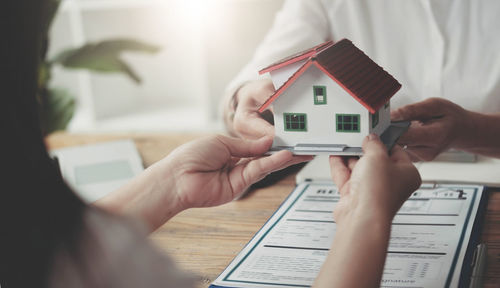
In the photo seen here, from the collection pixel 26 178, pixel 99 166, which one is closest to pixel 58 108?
pixel 99 166

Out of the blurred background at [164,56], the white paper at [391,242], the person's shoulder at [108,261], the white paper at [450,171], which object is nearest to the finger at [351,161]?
the white paper at [391,242]

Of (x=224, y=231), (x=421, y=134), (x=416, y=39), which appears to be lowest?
(x=224, y=231)

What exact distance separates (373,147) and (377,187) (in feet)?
0.34

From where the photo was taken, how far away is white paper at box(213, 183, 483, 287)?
638mm

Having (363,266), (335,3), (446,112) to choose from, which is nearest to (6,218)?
(363,266)

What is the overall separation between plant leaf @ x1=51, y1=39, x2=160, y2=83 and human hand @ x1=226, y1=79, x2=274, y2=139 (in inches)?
31.7

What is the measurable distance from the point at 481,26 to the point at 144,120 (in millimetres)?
1932

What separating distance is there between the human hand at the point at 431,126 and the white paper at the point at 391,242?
0.08m

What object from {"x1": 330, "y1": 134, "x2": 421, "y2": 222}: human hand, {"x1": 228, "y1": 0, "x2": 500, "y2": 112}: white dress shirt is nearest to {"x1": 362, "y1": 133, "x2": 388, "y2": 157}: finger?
{"x1": 330, "y1": 134, "x2": 421, "y2": 222}: human hand

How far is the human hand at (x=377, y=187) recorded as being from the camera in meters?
0.53

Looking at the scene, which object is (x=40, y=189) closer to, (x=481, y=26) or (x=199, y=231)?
(x=199, y=231)

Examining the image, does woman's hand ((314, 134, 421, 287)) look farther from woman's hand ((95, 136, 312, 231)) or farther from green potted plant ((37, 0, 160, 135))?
green potted plant ((37, 0, 160, 135))

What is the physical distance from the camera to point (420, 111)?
90cm

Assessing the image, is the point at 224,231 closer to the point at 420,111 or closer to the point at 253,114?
the point at 253,114
